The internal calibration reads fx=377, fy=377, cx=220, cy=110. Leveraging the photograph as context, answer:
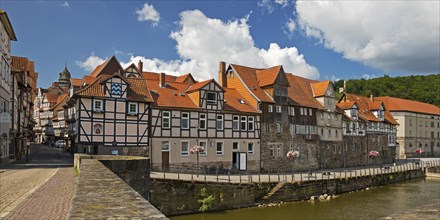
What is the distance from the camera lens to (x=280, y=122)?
3853 cm

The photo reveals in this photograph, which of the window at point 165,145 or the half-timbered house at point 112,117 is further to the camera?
the window at point 165,145

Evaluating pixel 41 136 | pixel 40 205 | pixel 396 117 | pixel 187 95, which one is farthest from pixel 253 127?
pixel 41 136

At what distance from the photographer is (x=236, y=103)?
3619 centimetres

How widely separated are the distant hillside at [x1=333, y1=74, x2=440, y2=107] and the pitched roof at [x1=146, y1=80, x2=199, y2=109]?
76.5 m

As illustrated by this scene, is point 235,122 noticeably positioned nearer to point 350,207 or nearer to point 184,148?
point 184,148

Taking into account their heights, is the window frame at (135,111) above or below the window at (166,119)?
above

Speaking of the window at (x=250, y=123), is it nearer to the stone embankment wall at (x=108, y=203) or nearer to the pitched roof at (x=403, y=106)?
the stone embankment wall at (x=108, y=203)

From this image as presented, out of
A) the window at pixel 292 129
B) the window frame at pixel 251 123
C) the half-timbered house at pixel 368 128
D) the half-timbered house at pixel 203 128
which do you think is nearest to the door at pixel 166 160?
the half-timbered house at pixel 203 128

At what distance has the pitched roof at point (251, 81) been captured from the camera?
3781 centimetres

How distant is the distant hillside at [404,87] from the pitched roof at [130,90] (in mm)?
80786

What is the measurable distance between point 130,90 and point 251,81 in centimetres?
1455

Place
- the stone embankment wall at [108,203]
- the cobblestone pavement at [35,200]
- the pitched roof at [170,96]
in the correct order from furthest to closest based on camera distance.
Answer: the pitched roof at [170,96]
the cobblestone pavement at [35,200]
the stone embankment wall at [108,203]

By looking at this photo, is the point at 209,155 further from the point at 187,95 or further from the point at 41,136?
the point at 41,136

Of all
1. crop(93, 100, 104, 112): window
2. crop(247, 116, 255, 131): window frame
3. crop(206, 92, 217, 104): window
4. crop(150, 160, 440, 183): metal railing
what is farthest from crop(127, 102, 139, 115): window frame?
crop(247, 116, 255, 131): window frame
